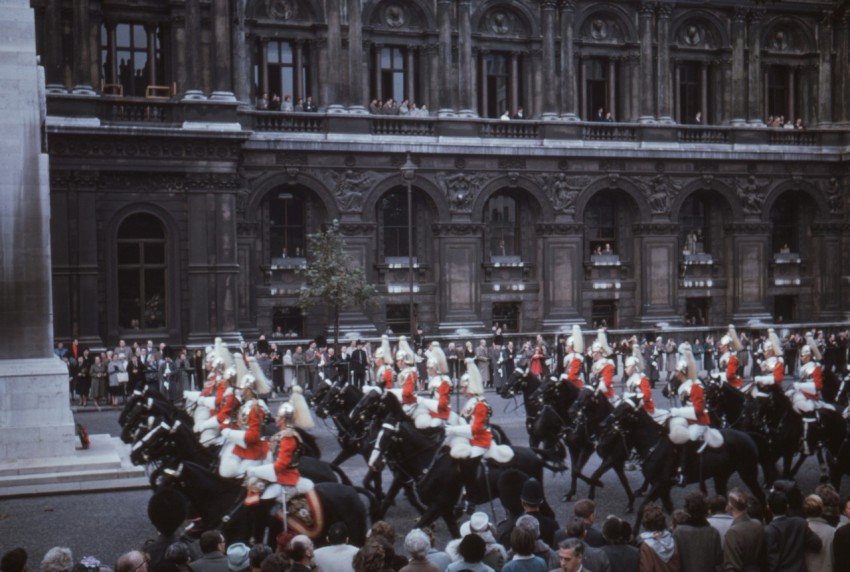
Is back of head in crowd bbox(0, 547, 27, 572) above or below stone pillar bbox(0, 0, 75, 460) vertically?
below

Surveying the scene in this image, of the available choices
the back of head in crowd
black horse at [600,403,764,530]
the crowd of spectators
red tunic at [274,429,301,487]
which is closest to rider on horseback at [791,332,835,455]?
black horse at [600,403,764,530]

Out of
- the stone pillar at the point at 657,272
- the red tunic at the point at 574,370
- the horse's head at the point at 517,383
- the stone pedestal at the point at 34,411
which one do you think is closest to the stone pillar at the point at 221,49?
the stone pillar at the point at 657,272

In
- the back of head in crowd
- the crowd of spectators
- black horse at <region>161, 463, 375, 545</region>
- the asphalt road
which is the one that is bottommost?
the asphalt road

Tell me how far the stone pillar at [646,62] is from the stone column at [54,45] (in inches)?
968

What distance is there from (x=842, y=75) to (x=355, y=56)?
23945 millimetres

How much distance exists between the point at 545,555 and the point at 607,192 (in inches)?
1441

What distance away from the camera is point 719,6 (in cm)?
4678

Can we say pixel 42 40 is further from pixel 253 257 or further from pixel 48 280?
pixel 48 280

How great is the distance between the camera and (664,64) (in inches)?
1804

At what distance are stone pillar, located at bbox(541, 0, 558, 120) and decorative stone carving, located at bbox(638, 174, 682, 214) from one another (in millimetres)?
5230

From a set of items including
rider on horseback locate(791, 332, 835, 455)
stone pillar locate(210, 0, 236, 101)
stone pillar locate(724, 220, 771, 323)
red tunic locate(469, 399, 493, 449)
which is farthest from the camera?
stone pillar locate(724, 220, 771, 323)

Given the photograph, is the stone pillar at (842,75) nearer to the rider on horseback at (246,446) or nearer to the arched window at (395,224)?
the arched window at (395,224)

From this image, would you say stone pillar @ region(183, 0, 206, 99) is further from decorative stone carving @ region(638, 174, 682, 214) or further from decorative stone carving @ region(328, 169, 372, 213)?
decorative stone carving @ region(638, 174, 682, 214)

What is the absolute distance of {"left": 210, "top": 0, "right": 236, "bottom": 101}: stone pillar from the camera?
38.0 m
